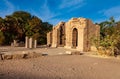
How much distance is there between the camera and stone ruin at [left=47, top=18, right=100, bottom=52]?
17.8 metres

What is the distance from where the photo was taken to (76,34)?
2233cm

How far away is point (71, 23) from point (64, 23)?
12.0 ft

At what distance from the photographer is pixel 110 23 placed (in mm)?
16094

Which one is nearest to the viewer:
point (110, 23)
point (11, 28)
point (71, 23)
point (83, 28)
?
point (110, 23)

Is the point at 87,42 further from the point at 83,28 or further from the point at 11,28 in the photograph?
the point at 11,28

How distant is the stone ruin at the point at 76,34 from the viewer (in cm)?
1780

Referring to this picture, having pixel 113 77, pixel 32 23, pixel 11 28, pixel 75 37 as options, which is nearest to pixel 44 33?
pixel 32 23

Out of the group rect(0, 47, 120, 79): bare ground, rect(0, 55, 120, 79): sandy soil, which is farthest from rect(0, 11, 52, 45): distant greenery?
rect(0, 55, 120, 79): sandy soil

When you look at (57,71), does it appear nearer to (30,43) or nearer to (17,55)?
(17,55)

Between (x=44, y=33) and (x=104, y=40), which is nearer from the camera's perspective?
(x=104, y=40)

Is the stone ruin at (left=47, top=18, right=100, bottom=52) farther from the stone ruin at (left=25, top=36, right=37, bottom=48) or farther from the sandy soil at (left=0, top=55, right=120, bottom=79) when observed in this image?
the sandy soil at (left=0, top=55, right=120, bottom=79)

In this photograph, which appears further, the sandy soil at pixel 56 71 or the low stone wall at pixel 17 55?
the low stone wall at pixel 17 55

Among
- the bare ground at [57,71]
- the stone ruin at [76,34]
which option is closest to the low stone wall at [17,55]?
the bare ground at [57,71]

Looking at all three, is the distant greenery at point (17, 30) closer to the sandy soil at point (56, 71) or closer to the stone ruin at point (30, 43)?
the stone ruin at point (30, 43)
